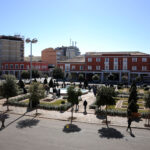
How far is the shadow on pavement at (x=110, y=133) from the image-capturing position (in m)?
12.5

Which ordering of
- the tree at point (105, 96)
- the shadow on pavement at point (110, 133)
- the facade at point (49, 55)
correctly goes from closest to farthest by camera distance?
1. the shadow on pavement at point (110, 133)
2. the tree at point (105, 96)
3. the facade at point (49, 55)

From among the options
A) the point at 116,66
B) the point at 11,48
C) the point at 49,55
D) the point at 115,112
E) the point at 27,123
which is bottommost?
the point at 27,123

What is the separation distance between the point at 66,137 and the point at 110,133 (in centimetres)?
363

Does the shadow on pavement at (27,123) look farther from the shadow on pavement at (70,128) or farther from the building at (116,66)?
the building at (116,66)

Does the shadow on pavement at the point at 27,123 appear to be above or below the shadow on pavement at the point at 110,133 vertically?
above

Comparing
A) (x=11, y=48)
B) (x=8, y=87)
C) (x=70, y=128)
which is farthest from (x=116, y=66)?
(x=11, y=48)

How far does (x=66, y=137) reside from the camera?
1215cm

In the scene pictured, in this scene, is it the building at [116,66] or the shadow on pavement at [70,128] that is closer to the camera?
the shadow on pavement at [70,128]

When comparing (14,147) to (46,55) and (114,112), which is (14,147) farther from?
(46,55)

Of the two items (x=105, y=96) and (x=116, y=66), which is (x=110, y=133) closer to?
(x=105, y=96)

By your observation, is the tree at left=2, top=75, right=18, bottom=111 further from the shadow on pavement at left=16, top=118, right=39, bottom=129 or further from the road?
the shadow on pavement at left=16, top=118, right=39, bottom=129

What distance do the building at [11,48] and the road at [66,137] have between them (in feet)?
237

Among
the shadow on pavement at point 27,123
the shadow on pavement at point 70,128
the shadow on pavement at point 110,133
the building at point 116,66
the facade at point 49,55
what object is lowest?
A: the shadow on pavement at point 110,133

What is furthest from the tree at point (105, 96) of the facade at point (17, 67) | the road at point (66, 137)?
the facade at point (17, 67)
